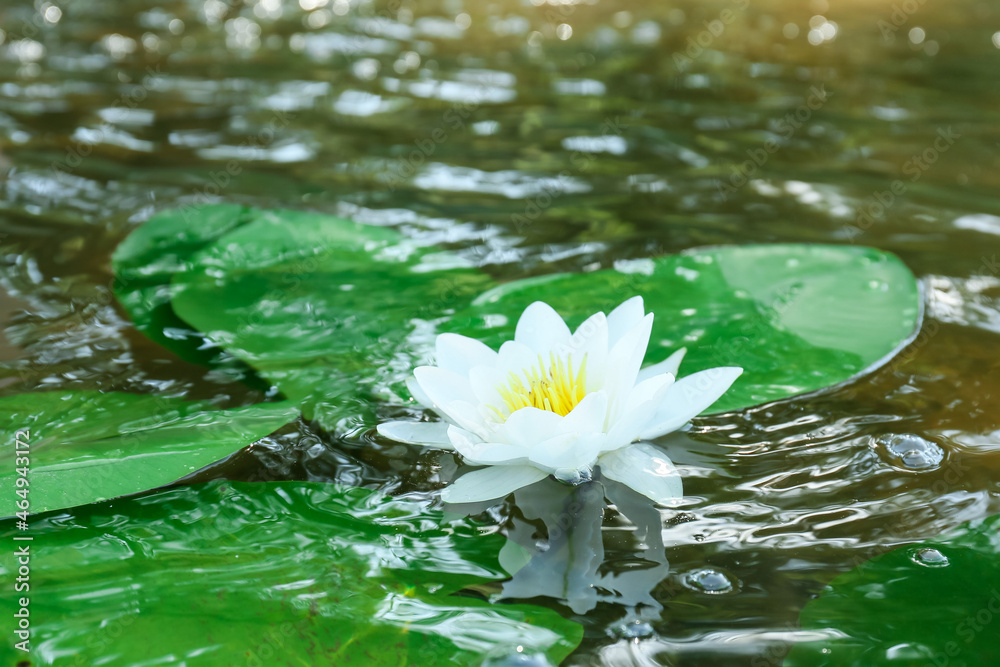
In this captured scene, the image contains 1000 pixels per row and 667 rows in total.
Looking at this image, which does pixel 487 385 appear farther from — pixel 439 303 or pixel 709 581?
pixel 439 303

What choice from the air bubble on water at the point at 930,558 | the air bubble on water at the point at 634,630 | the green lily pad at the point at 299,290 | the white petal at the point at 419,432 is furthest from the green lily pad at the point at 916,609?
the green lily pad at the point at 299,290

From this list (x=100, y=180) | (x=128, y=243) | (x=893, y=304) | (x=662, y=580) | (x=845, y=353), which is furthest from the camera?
(x=100, y=180)

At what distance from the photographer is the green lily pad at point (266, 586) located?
0.81 m

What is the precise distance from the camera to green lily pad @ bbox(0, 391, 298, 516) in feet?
3.19

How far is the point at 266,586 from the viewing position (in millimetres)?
Answer: 875

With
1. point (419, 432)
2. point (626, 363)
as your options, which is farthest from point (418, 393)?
point (626, 363)

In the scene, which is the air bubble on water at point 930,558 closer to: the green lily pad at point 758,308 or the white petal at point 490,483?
the green lily pad at point 758,308

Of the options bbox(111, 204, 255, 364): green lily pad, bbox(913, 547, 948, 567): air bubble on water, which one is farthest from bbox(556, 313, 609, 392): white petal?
bbox(111, 204, 255, 364): green lily pad

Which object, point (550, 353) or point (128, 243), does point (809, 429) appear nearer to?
point (550, 353)

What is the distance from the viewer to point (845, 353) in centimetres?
131

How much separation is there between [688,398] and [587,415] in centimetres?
18

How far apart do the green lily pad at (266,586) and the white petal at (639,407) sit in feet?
0.64

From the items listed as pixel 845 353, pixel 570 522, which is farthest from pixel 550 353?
pixel 845 353

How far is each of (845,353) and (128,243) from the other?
1.44 meters
